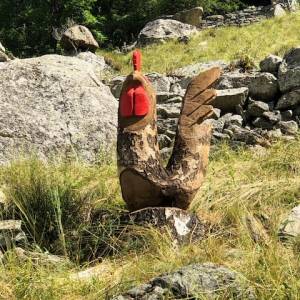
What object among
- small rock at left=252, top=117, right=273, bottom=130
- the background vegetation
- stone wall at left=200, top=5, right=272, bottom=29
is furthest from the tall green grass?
the background vegetation

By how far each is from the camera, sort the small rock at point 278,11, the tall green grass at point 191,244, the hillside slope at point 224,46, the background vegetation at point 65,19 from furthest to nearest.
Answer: the background vegetation at point 65,19, the small rock at point 278,11, the hillside slope at point 224,46, the tall green grass at point 191,244

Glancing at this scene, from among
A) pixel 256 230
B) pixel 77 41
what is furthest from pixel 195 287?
pixel 77 41

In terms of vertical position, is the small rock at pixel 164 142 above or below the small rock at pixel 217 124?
below

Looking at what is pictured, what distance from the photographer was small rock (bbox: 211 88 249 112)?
928cm

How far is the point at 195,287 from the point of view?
11.9 feet

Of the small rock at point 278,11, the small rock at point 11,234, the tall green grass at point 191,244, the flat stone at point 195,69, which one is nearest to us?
the tall green grass at point 191,244

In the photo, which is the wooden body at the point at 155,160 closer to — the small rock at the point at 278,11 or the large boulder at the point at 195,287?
the large boulder at the point at 195,287

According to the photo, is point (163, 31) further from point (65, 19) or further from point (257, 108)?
point (257, 108)

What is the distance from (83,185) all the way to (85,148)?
53.1 inches

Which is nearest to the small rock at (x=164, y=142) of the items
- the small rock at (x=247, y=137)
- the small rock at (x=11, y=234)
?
the small rock at (x=247, y=137)

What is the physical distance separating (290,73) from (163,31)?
1033cm

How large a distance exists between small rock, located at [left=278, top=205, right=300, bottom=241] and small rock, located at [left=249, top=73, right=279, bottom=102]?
182 inches

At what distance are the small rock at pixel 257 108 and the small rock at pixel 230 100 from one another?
22 cm

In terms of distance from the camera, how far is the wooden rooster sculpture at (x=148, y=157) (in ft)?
17.1
